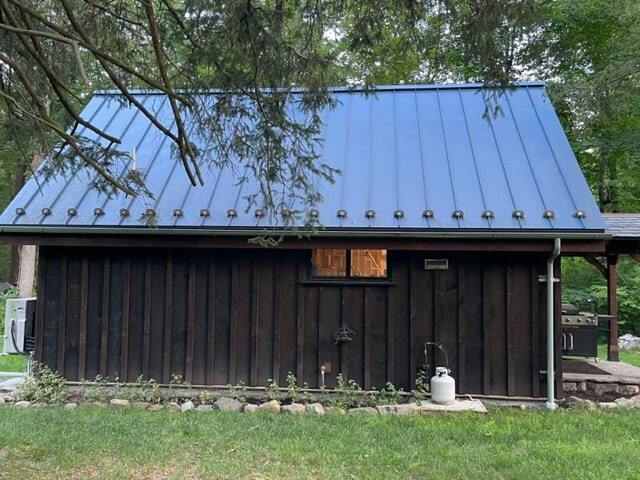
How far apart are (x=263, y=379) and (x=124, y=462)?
8.04 feet

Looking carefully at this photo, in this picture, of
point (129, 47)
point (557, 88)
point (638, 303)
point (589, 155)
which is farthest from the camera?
point (589, 155)

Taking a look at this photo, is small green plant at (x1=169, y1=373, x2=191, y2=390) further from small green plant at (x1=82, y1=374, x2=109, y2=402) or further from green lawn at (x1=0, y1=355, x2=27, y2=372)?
green lawn at (x1=0, y1=355, x2=27, y2=372)

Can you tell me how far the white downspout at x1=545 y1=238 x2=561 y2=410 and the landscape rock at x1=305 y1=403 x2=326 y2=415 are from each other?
2.51 metres

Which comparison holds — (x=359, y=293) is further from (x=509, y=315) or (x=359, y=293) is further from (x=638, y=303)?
(x=638, y=303)

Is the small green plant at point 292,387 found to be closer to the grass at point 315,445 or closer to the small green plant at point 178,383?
the grass at point 315,445

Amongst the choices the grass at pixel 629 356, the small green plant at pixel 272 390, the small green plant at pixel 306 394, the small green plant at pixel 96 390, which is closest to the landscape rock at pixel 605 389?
the grass at pixel 629 356

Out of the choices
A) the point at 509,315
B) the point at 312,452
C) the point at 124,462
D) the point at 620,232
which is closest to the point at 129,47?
the point at 124,462

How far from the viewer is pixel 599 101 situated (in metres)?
10.1

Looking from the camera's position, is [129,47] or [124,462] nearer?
[124,462]

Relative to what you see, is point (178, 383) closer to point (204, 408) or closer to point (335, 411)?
point (204, 408)

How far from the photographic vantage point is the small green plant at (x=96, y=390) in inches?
240

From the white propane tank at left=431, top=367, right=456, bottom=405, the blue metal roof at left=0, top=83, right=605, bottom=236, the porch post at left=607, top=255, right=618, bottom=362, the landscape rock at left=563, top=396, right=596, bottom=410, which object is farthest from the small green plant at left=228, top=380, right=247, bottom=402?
the porch post at left=607, top=255, right=618, bottom=362

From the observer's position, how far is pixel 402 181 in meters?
6.60

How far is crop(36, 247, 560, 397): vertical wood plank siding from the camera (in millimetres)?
6047
